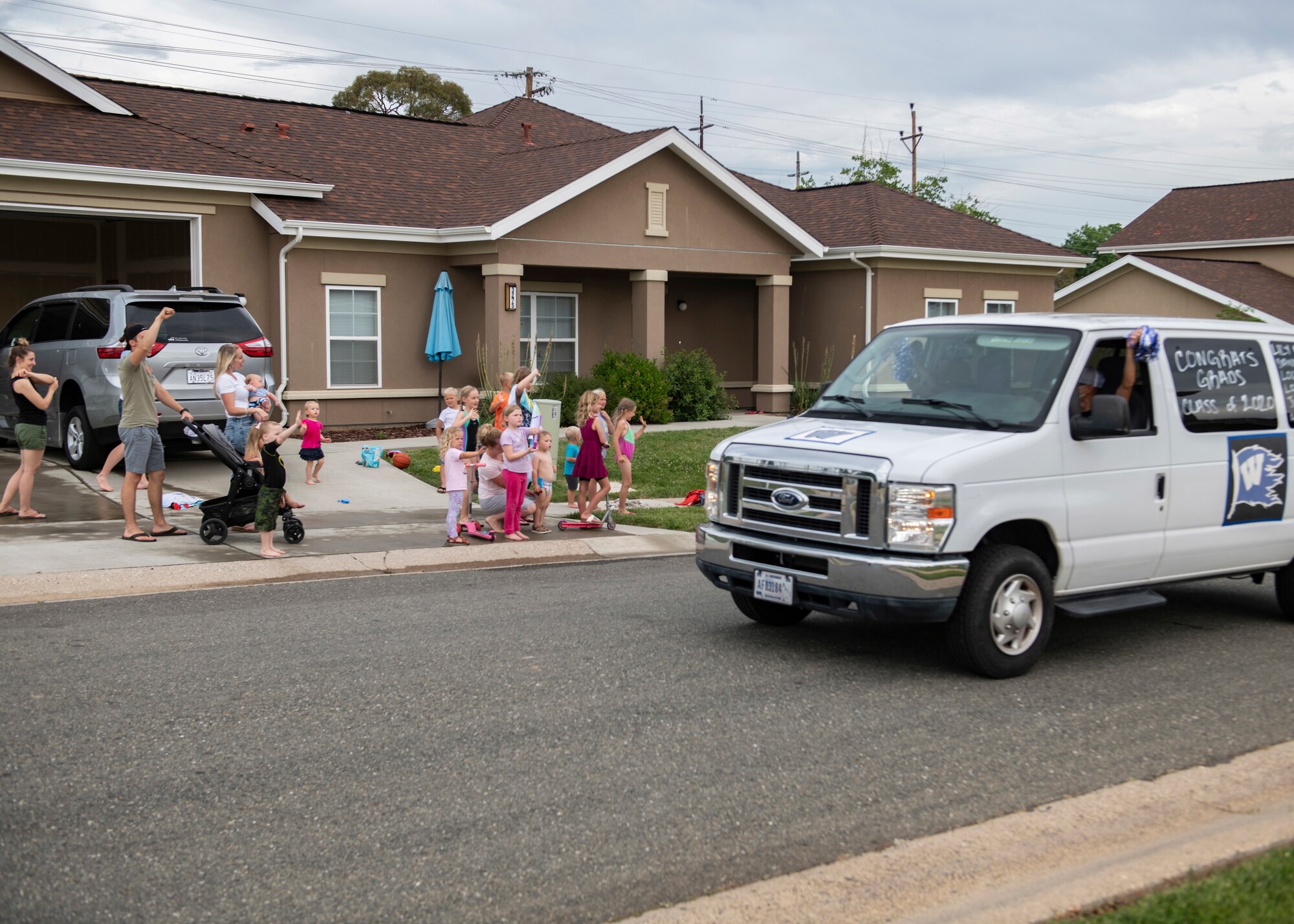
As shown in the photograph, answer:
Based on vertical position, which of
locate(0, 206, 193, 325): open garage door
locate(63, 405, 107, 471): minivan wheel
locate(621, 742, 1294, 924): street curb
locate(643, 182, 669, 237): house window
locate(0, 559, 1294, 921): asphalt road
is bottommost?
locate(621, 742, 1294, 924): street curb

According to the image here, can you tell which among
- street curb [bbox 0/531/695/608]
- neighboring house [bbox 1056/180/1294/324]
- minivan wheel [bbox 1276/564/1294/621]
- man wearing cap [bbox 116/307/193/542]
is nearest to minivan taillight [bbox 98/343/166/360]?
man wearing cap [bbox 116/307/193/542]

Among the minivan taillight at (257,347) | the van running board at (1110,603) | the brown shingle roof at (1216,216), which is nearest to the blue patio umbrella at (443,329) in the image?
the minivan taillight at (257,347)

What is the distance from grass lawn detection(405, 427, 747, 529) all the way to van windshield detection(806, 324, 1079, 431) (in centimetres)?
521

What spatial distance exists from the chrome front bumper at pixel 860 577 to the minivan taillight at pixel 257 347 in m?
8.98

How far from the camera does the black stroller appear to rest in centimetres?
1120

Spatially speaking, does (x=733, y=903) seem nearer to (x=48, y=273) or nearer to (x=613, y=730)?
(x=613, y=730)

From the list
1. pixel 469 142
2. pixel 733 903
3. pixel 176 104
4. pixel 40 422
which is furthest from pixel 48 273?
pixel 733 903

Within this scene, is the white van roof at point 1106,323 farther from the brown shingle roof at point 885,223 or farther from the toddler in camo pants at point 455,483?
the brown shingle roof at point 885,223

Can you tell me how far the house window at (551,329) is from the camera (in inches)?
939

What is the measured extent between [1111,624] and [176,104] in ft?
65.9

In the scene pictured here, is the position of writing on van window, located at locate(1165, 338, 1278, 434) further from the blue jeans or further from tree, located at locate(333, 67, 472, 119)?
tree, located at locate(333, 67, 472, 119)

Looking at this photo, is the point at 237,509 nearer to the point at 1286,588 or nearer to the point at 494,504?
the point at 494,504

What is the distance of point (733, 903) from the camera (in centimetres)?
420

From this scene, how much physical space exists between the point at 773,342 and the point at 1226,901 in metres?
21.7
